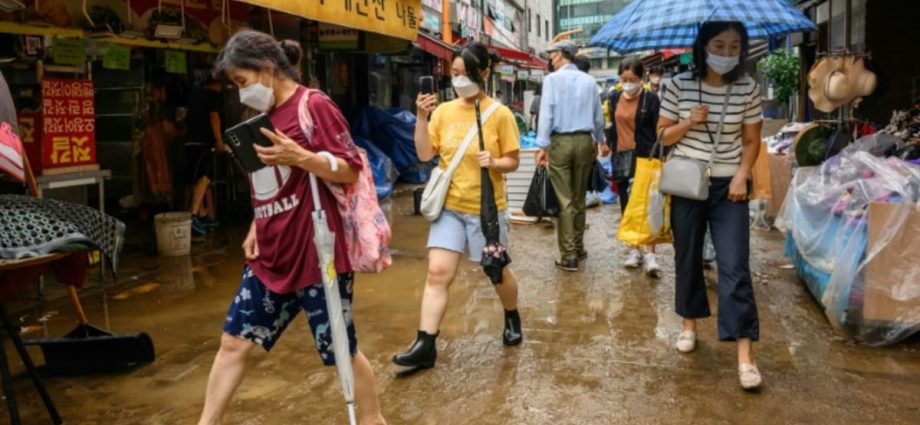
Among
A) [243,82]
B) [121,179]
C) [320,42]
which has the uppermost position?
[320,42]

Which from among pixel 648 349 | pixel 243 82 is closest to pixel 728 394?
pixel 648 349

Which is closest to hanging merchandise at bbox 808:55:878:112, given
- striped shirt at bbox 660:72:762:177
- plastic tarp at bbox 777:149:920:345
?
plastic tarp at bbox 777:149:920:345

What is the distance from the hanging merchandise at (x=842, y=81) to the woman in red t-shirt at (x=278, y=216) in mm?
4763

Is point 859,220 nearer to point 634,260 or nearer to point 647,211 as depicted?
point 647,211

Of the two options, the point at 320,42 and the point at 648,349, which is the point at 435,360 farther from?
the point at 320,42

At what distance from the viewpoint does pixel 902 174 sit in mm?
4633

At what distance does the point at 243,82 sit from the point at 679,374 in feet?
8.96

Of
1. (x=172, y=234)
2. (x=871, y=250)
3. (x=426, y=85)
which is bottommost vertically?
(x=172, y=234)

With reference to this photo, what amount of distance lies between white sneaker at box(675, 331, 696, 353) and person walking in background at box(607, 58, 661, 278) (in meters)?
1.76

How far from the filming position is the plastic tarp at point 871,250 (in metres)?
4.35

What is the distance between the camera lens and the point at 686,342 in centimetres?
450

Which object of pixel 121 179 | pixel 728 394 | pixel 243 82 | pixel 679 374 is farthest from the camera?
pixel 121 179

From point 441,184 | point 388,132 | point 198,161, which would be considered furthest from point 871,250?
point 388,132

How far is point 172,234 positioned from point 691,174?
210 inches
